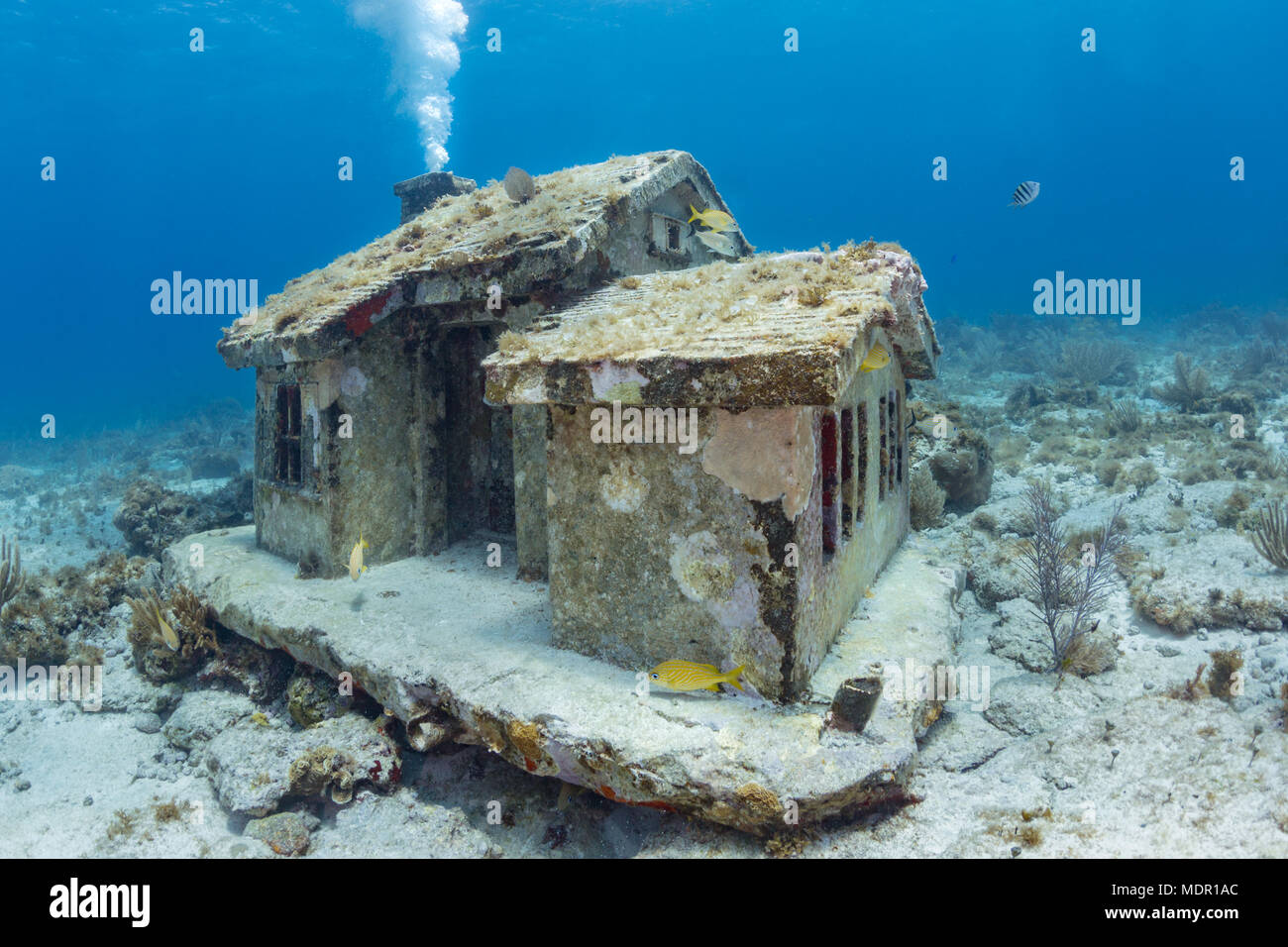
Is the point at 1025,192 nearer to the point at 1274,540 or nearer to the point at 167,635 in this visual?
the point at 1274,540

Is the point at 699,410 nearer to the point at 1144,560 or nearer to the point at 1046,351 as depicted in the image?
the point at 1144,560

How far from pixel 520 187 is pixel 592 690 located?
7.47 meters

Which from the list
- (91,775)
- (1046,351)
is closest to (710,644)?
(91,775)

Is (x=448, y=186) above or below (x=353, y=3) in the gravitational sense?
below

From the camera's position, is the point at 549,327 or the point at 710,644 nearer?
the point at 710,644

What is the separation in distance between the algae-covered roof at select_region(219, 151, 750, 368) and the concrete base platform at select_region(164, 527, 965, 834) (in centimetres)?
314

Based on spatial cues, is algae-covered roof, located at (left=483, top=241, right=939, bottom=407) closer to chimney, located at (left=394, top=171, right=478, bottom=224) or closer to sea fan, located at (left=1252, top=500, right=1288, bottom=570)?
sea fan, located at (left=1252, top=500, right=1288, bottom=570)

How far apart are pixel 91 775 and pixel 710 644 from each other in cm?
668

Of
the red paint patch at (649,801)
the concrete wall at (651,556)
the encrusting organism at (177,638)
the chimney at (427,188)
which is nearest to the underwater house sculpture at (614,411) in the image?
the concrete wall at (651,556)

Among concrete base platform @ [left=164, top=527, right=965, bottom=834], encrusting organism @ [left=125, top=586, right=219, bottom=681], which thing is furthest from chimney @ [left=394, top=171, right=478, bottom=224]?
encrusting organism @ [left=125, top=586, right=219, bottom=681]

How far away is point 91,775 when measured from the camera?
21.9 feet

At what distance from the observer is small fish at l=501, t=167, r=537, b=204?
9.31 metres

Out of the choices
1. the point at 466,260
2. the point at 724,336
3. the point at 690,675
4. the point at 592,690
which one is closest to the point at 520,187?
the point at 466,260
